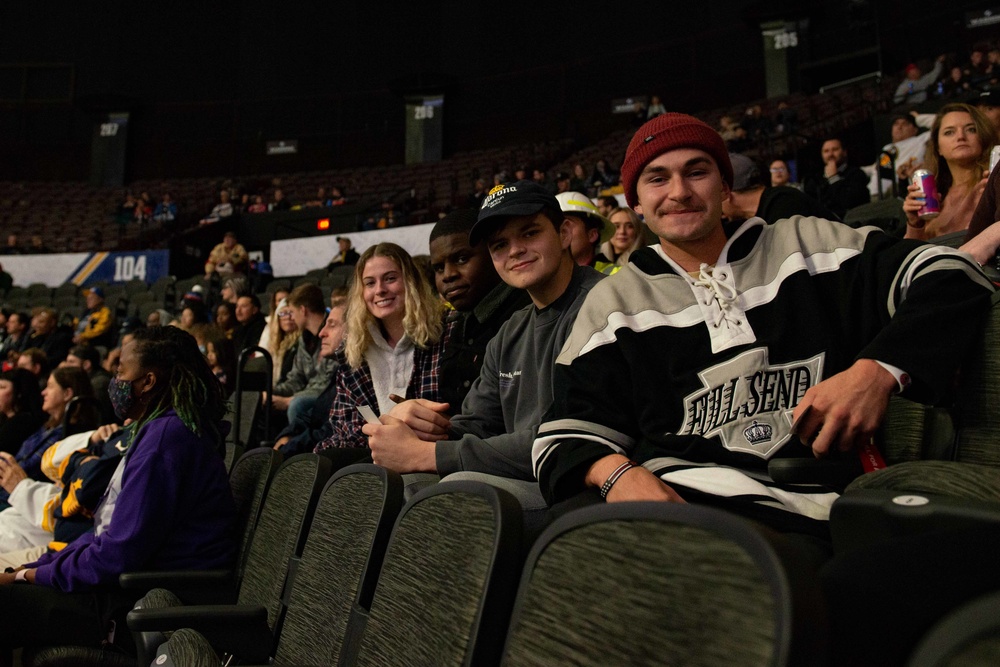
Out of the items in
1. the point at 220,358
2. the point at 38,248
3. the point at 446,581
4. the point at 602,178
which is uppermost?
the point at 602,178

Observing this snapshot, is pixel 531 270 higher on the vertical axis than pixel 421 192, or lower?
lower

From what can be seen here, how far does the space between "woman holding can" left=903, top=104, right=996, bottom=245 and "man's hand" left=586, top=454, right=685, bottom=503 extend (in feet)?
5.44

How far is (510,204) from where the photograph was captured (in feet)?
5.63

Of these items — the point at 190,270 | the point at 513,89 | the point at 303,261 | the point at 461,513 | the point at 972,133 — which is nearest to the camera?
the point at 461,513

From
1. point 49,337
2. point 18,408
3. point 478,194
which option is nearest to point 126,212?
point 478,194

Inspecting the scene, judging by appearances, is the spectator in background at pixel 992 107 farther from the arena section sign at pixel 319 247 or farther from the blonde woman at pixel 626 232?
the arena section sign at pixel 319 247

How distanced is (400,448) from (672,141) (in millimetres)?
870

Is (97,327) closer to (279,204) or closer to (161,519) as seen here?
(279,204)

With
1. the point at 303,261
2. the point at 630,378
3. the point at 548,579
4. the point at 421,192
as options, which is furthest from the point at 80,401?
the point at 421,192

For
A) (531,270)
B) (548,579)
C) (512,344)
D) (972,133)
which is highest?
(972,133)

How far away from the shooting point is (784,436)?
122 cm

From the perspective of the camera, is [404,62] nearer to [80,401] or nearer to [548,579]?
[80,401]

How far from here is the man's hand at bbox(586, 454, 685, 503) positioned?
112cm

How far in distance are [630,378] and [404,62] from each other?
15966mm
